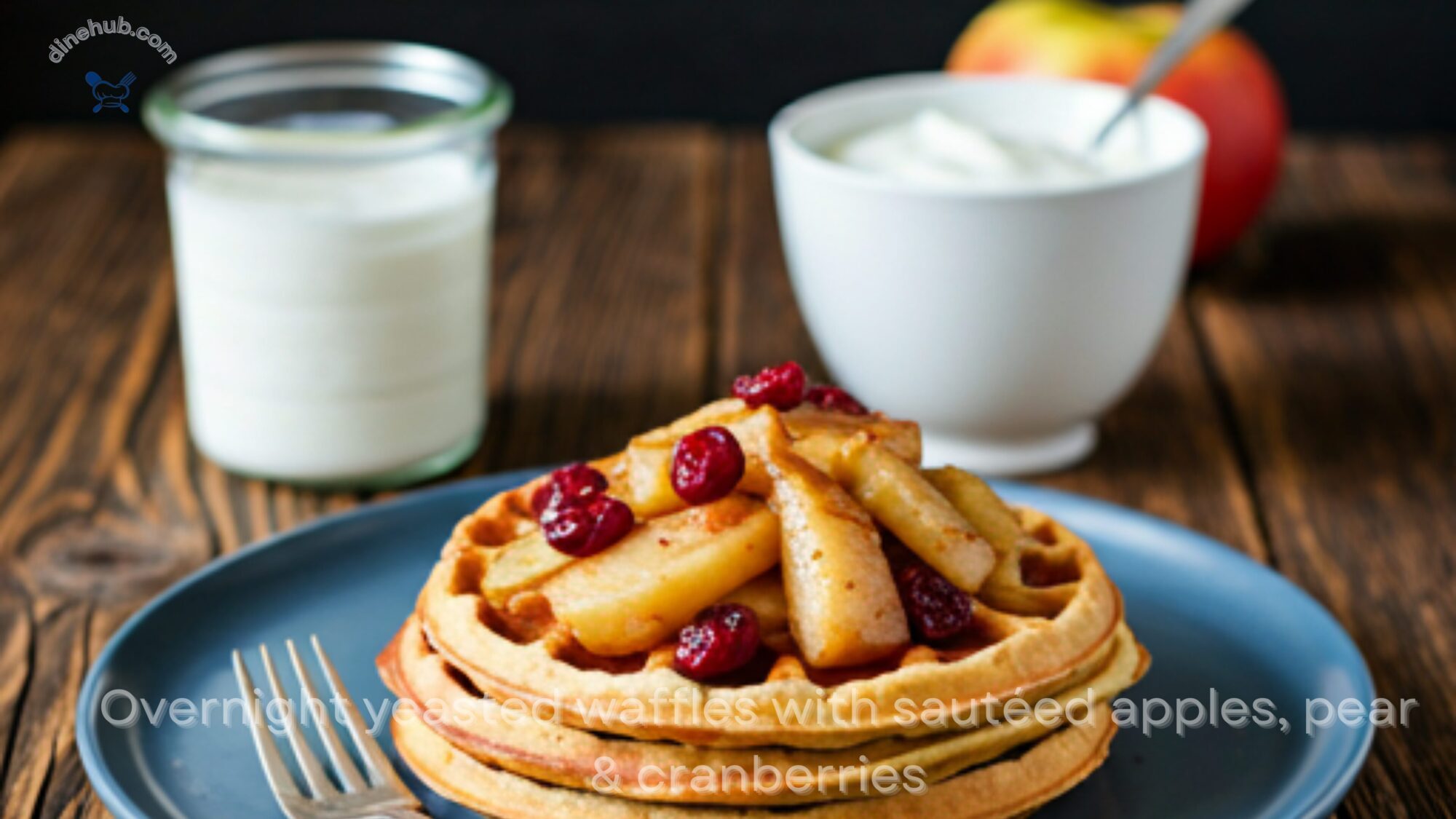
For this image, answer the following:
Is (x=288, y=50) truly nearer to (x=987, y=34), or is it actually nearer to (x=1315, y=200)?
(x=987, y=34)

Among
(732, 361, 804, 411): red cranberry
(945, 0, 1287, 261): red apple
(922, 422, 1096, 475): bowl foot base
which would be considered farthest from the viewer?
(945, 0, 1287, 261): red apple

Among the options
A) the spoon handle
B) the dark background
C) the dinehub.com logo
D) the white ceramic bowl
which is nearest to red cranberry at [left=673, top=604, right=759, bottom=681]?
the white ceramic bowl

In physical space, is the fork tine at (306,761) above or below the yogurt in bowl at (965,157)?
below

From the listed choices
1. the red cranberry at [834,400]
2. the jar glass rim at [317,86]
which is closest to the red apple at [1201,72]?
the jar glass rim at [317,86]

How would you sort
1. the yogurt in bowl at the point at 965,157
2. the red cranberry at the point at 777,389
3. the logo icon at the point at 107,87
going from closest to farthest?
the red cranberry at the point at 777,389 → the yogurt in bowl at the point at 965,157 → the logo icon at the point at 107,87

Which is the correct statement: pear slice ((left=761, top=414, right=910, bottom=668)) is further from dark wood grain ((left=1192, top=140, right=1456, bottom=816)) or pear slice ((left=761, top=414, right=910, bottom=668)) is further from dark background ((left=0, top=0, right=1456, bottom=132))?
dark background ((left=0, top=0, right=1456, bottom=132))

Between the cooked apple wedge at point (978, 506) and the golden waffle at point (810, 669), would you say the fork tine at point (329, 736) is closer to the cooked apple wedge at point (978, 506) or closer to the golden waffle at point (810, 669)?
the golden waffle at point (810, 669)
